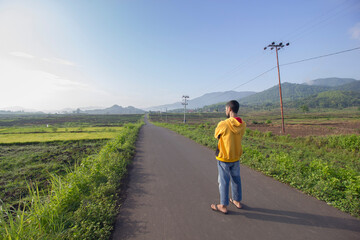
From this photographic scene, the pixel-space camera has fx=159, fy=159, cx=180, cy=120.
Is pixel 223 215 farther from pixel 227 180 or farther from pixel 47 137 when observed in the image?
pixel 47 137

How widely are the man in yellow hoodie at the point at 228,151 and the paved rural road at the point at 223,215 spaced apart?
336mm

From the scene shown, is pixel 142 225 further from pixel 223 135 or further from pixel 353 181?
pixel 353 181

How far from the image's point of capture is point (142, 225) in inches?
103

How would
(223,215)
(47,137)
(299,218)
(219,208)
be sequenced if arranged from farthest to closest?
(47,137)
(219,208)
(223,215)
(299,218)

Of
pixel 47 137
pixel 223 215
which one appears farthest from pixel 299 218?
pixel 47 137

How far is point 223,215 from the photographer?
111 inches

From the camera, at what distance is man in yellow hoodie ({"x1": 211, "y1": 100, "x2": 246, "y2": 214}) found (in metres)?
2.79

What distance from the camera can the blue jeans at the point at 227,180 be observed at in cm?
283

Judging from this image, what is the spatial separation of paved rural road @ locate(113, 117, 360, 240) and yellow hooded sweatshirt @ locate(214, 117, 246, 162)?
1044mm

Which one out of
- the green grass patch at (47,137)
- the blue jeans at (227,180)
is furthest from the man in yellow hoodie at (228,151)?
the green grass patch at (47,137)

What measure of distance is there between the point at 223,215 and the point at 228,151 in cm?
115

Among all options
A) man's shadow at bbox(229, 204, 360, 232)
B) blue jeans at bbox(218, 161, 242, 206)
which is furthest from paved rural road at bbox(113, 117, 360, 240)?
blue jeans at bbox(218, 161, 242, 206)

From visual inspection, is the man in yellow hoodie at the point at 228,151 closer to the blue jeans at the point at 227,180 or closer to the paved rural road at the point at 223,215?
the blue jeans at the point at 227,180

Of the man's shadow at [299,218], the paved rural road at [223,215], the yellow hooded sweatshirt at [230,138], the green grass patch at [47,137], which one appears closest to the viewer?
the paved rural road at [223,215]
